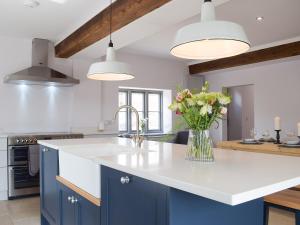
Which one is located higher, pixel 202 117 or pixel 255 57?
pixel 255 57

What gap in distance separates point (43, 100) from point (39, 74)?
61cm

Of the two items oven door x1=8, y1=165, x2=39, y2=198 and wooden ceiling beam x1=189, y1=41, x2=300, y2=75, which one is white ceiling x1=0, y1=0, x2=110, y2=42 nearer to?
oven door x1=8, y1=165, x2=39, y2=198

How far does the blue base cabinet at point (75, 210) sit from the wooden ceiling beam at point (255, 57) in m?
4.22

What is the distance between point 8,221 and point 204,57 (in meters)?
2.88

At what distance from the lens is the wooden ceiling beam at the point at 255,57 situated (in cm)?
466

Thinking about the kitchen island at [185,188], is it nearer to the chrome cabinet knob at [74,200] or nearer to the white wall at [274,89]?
the chrome cabinet knob at [74,200]

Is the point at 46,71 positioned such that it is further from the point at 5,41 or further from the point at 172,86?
the point at 172,86

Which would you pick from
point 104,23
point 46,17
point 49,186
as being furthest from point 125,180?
point 46,17

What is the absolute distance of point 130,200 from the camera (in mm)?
1439

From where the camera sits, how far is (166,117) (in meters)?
6.58

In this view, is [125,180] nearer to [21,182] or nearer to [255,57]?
[21,182]

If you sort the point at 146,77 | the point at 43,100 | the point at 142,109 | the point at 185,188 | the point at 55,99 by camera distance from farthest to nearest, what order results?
the point at 142,109 → the point at 146,77 → the point at 55,99 → the point at 43,100 → the point at 185,188

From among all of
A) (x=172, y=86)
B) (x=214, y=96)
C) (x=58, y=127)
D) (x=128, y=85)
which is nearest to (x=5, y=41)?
(x=58, y=127)

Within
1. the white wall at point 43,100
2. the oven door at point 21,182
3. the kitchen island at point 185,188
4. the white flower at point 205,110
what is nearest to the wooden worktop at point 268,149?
the kitchen island at point 185,188
